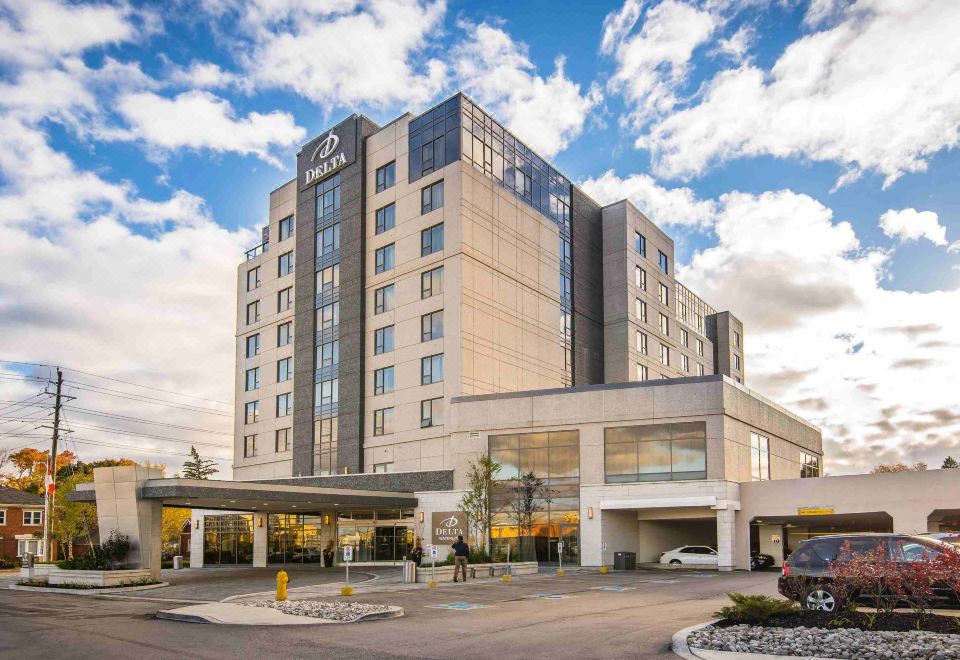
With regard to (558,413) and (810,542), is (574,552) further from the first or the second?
(810,542)

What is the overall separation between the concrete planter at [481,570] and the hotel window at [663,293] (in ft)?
124

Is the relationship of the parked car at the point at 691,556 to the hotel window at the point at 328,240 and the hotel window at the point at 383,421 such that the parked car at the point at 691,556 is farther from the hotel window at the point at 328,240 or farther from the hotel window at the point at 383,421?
the hotel window at the point at 328,240

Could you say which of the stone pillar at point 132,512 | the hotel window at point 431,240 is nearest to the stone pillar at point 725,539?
the hotel window at point 431,240

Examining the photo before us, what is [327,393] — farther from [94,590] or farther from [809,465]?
[809,465]

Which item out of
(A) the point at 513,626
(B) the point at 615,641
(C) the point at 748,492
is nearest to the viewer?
(B) the point at 615,641

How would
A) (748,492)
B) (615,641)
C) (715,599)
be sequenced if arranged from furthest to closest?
1. (748,492)
2. (715,599)
3. (615,641)

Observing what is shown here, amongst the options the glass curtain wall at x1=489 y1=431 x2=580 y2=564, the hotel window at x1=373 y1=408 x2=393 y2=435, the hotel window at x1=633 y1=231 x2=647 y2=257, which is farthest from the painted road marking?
the hotel window at x1=633 y1=231 x2=647 y2=257

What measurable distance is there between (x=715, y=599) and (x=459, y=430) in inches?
1019

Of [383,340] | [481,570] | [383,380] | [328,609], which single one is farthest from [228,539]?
[328,609]

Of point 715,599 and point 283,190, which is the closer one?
point 715,599

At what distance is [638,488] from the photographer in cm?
4438

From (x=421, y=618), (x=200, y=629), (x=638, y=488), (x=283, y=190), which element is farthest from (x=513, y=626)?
(x=283, y=190)

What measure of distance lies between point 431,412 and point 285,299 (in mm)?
19157

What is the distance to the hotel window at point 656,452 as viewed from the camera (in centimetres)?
4384
